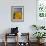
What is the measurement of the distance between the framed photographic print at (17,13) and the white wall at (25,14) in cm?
14

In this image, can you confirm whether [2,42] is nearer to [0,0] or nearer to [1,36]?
[1,36]

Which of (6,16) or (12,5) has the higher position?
(12,5)

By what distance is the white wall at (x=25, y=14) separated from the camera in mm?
7527

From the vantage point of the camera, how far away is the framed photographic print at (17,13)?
7.53 m

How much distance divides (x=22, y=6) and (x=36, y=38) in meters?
1.62

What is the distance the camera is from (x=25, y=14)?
24.9 ft

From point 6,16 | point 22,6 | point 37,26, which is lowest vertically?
point 37,26

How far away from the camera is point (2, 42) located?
7527mm

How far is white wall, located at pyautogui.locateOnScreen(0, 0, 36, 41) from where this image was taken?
24.7 feet

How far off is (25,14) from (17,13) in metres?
0.37

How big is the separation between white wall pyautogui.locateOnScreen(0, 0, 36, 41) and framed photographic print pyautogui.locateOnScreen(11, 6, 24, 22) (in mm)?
138

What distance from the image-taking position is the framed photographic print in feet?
24.7

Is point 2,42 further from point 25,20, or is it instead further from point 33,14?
point 33,14

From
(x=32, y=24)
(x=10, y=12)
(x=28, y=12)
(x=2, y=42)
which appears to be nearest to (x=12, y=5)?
(x=10, y=12)
